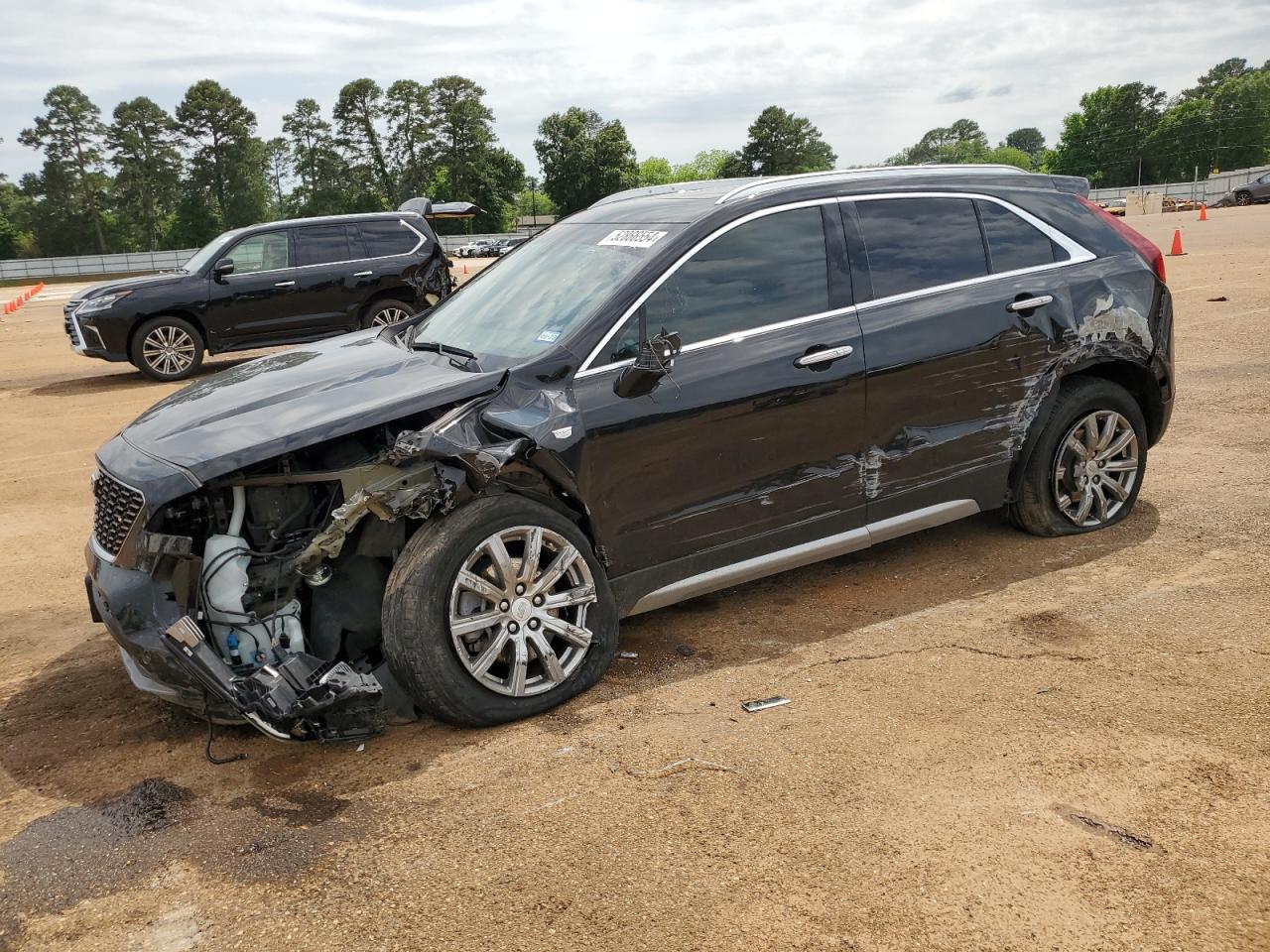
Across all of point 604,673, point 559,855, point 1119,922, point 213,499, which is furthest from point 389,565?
point 1119,922

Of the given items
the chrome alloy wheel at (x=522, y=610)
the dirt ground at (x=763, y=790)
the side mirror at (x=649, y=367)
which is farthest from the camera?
the side mirror at (x=649, y=367)

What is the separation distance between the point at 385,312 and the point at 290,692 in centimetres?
1106

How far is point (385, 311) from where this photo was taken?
13977 millimetres

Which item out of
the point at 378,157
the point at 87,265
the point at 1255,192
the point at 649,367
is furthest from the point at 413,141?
the point at 649,367

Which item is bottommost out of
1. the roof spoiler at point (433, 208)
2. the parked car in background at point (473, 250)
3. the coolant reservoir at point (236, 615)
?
the coolant reservoir at point (236, 615)

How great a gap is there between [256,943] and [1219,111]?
134m

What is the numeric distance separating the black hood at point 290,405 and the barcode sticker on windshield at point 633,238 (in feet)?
2.97

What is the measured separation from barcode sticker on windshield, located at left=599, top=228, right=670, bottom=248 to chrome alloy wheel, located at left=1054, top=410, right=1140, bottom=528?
236cm

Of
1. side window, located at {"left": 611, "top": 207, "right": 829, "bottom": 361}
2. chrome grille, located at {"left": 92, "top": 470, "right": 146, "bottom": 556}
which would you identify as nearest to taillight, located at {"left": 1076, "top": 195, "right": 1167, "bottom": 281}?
side window, located at {"left": 611, "top": 207, "right": 829, "bottom": 361}

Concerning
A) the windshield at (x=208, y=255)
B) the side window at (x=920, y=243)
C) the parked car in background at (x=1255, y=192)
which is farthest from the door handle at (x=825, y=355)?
the parked car in background at (x=1255, y=192)

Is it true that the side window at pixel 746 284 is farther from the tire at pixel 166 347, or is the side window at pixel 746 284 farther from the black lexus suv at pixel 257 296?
the tire at pixel 166 347

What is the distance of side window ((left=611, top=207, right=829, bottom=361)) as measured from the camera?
4227mm

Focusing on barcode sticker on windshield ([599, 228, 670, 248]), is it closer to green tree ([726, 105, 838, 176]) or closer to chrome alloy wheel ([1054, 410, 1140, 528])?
chrome alloy wheel ([1054, 410, 1140, 528])

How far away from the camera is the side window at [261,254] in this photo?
13352 millimetres
